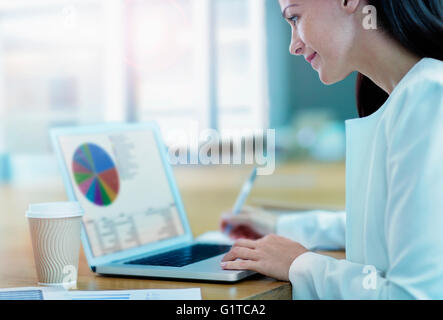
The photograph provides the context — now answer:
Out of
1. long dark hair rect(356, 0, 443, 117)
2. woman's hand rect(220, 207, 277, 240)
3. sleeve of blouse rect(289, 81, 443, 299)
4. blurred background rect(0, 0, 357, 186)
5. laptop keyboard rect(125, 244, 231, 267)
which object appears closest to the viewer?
sleeve of blouse rect(289, 81, 443, 299)

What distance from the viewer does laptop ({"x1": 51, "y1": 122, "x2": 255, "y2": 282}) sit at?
944 mm

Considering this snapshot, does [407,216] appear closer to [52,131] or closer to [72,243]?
[72,243]

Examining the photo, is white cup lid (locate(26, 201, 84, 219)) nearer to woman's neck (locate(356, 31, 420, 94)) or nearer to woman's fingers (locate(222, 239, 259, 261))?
woman's fingers (locate(222, 239, 259, 261))

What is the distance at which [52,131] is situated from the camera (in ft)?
3.32

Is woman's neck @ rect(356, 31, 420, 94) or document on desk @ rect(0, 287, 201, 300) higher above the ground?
woman's neck @ rect(356, 31, 420, 94)

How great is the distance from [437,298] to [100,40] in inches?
218

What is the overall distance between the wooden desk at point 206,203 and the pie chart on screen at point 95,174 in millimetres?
118

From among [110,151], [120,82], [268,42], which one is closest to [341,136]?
[268,42]

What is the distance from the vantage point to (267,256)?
2.79 feet

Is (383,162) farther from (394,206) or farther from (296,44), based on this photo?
(296,44)

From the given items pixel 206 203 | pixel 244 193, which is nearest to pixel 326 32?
pixel 244 193

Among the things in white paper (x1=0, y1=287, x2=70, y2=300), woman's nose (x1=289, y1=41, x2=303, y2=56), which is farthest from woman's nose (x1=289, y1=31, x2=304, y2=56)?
white paper (x1=0, y1=287, x2=70, y2=300)

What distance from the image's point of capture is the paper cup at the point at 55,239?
2.69ft

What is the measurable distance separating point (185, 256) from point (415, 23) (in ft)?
1.64
